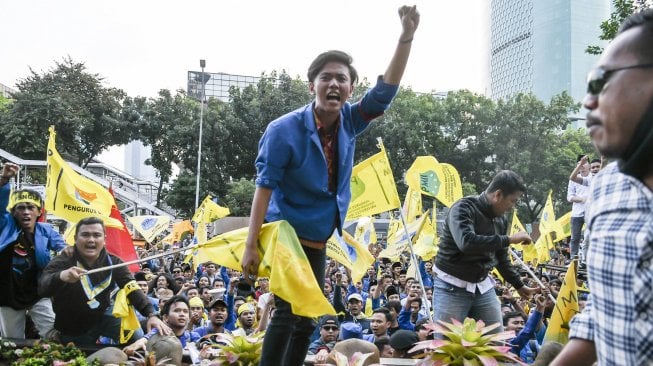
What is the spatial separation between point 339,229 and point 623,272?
2.10 m

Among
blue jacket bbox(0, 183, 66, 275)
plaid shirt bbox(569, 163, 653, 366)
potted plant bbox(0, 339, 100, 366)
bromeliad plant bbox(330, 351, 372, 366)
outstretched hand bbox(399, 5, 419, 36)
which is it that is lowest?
potted plant bbox(0, 339, 100, 366)

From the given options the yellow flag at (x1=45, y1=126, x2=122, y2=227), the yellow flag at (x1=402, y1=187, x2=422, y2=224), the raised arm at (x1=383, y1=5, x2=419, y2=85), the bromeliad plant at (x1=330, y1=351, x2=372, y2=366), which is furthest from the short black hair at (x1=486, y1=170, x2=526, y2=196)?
the yellow flag at (x1=402, y1=187, x2=422, y2=224)

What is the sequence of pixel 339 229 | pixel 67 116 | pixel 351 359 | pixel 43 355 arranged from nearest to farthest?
pixel 339 229, pixel 351 359, pixel 43 355, pixel 67 116

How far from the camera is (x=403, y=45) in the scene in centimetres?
304

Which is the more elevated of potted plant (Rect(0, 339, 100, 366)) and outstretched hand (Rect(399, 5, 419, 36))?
outstretched hand (Rect(399, 5, 419, 36))

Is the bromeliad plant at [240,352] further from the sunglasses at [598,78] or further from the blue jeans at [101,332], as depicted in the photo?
the sunglasses at [598,78]

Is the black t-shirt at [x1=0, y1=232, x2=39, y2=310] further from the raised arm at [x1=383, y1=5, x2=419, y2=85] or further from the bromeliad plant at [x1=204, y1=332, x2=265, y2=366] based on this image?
the raised arm at [x1=383, y1=5, x2=419, y2=85]

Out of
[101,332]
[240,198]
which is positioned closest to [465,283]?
[101,332]

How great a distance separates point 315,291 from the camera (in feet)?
9.77

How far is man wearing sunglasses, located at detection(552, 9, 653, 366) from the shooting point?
133 cm

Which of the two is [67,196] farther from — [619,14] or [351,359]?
[619,14]

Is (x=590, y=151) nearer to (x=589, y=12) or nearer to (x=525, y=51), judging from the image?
(x=589, y=12)

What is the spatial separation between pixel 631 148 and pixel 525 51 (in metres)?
97.8

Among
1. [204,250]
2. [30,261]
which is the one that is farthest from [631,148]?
[30,261]
